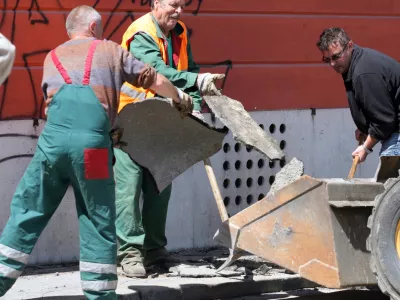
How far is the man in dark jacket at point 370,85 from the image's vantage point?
6512mm

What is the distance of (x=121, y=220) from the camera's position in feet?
23.6

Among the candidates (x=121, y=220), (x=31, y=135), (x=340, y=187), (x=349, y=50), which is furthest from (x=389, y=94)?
(x=31, y=135)

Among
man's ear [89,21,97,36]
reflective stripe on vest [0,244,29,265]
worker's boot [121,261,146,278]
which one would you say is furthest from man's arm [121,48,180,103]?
worker's boot [121,261,146,278]

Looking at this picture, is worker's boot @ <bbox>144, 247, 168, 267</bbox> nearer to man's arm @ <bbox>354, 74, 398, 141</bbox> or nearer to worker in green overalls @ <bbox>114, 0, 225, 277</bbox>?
worker in green overalls @ <bbox>114, 0, 225, 277</bbox>

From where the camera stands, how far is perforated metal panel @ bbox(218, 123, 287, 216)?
856 centimetres

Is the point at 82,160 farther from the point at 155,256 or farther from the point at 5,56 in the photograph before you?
the point at 155,256

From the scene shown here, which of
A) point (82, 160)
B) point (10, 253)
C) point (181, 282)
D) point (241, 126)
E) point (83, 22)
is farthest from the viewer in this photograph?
point (181, 282)

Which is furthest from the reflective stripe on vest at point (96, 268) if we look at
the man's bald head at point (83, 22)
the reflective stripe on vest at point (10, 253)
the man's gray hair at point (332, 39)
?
the man's gray hair at point (332, 39)

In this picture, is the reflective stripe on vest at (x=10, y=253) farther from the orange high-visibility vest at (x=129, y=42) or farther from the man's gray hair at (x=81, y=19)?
the orange high-visibility vest at (x=129, y=42)

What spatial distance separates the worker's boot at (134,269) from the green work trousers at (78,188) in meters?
1.32

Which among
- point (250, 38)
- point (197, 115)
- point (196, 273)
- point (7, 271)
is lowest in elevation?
point (196, 273)

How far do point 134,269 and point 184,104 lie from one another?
57.4 inches

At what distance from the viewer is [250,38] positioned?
865cm

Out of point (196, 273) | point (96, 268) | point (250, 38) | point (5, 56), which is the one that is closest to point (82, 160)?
point (96, 268)
